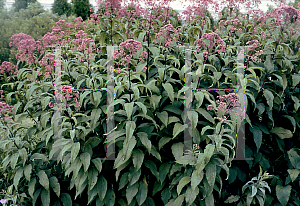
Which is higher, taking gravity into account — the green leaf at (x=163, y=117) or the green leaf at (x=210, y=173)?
the green leaf at (x=163, y=117)

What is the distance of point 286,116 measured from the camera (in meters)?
2.94

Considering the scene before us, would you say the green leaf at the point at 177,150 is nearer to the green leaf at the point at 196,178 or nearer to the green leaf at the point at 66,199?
the green leaf at the point at 196,178

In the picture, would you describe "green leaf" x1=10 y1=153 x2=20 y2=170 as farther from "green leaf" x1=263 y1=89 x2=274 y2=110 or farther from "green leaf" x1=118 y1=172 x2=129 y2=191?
"green leaf" x1=263 y1=89 x2=274 y2=110

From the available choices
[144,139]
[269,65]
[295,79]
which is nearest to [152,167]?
[144,139]

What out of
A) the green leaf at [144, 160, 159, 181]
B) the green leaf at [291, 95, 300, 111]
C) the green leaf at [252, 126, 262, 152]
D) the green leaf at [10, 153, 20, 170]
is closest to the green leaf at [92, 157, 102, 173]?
the green leaf at [144, 160, 159, 181]

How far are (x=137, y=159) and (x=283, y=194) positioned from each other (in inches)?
66.3

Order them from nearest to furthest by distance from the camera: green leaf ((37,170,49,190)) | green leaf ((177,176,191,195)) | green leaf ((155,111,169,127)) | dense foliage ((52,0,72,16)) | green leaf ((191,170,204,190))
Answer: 1. green leaf ((191,170,204,190))
2. green leaf ((177,176,191,195))
3. green leaf ((155,111,169,127))
4. green leaf ((37,170,49,190))
5. dense foliage ((52,0,72,16))

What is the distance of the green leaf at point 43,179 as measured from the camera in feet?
9.07

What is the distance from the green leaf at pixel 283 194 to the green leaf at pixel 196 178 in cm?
111

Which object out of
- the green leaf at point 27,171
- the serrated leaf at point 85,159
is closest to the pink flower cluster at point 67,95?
the serrated leaf at point 85,159

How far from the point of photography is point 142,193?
2.63 metres

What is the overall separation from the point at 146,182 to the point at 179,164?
1.31 ft

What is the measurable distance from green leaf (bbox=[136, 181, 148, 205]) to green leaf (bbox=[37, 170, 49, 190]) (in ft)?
3.22

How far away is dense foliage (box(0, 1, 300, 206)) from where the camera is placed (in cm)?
248
